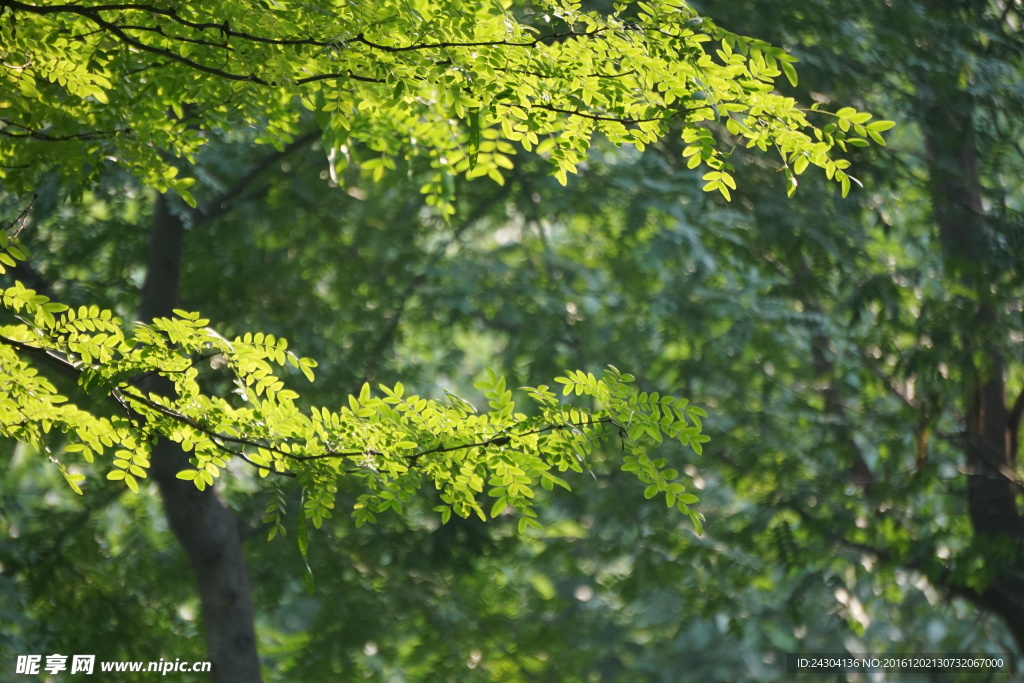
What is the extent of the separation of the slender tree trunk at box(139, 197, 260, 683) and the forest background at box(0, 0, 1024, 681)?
26 centimetres

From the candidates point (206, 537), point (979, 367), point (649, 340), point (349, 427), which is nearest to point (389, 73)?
point (349, 427)

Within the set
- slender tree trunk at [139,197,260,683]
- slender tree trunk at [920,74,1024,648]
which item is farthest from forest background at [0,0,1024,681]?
slender tree trunk at [139,197,260,683]

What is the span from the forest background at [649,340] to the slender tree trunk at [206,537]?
0.86 ft

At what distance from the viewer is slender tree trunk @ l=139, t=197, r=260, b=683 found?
215 inches

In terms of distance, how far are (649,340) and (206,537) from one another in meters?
3.94

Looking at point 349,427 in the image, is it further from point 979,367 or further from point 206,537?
point 979,367

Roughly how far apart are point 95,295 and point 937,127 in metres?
5.07

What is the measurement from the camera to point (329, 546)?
6.75m

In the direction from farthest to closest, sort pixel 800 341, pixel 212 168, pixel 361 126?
pixel 800 341
pixel 212 168
pixel 361 126

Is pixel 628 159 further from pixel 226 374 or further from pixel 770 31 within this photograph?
pixel 226 374

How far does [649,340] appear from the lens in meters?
8.10

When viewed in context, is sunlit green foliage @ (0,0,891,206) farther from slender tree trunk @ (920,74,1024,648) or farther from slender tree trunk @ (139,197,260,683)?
slender tree trunk @ (920,74,1024,648)

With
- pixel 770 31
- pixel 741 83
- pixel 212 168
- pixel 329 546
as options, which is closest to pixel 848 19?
pixel 770 31

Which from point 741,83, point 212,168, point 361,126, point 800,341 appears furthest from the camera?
point 800,341
